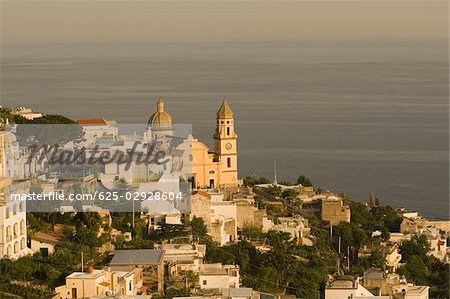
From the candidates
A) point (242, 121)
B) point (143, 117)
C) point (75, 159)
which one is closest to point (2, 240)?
point (75, 159)

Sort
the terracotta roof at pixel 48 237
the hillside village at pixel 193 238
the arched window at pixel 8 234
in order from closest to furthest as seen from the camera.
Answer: the hillside village at pixel 193 238
the arched window at pixel 8 234
the terracotta roof at pixel 48 237

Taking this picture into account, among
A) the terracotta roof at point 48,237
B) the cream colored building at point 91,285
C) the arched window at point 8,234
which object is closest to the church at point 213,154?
the terracotta roof at point 48,237

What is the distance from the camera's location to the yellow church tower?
21109mm

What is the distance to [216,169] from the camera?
20.8 meters

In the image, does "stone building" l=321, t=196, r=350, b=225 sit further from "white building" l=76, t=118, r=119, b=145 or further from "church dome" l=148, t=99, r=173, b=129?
"church dome" l=148, t=99, r=173, b=129

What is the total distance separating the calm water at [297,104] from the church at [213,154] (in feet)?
17.9

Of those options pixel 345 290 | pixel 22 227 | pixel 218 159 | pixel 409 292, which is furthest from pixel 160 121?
pixel 345 290

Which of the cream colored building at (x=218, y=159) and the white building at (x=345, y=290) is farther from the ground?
the cream colored building at (x=218, y=159)

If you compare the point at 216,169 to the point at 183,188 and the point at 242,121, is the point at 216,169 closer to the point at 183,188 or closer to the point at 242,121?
the point at 183,188

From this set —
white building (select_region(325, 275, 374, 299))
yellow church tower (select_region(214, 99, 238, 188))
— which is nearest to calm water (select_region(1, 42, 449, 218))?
yellow church tower (select_region(214, 99, 238, 188))

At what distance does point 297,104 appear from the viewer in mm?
51219

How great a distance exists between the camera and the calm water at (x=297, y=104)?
1257 inches

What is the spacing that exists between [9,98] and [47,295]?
27.0 meters

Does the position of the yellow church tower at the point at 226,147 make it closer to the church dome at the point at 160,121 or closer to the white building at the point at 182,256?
the church dome at the point at 160,121
